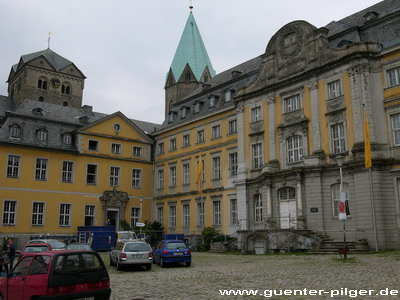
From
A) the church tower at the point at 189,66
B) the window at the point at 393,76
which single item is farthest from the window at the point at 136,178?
the window at the point at 393,76

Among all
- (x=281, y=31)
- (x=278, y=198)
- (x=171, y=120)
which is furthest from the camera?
(x=171, y=120)

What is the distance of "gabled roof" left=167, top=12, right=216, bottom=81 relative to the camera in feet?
235

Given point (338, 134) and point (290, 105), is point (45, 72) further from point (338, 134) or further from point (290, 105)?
point (338, 134)

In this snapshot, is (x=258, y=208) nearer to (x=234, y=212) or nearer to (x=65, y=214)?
(x=234, y=212)

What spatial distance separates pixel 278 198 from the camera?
107 feet

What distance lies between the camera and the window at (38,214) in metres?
41.4

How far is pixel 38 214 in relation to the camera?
4169 centimetres

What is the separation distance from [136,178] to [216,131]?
39.5ft

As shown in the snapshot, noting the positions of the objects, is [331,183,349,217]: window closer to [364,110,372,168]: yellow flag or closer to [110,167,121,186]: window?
[364,110,372,168]: yellow flag

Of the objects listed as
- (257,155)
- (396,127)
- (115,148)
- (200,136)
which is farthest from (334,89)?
(115,148)

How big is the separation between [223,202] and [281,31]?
16.0 metres

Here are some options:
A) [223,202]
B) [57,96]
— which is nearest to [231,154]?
[223,202]

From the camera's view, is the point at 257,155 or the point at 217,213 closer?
the point at 257,155

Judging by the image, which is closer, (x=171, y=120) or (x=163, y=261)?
(x=163, y=261)
